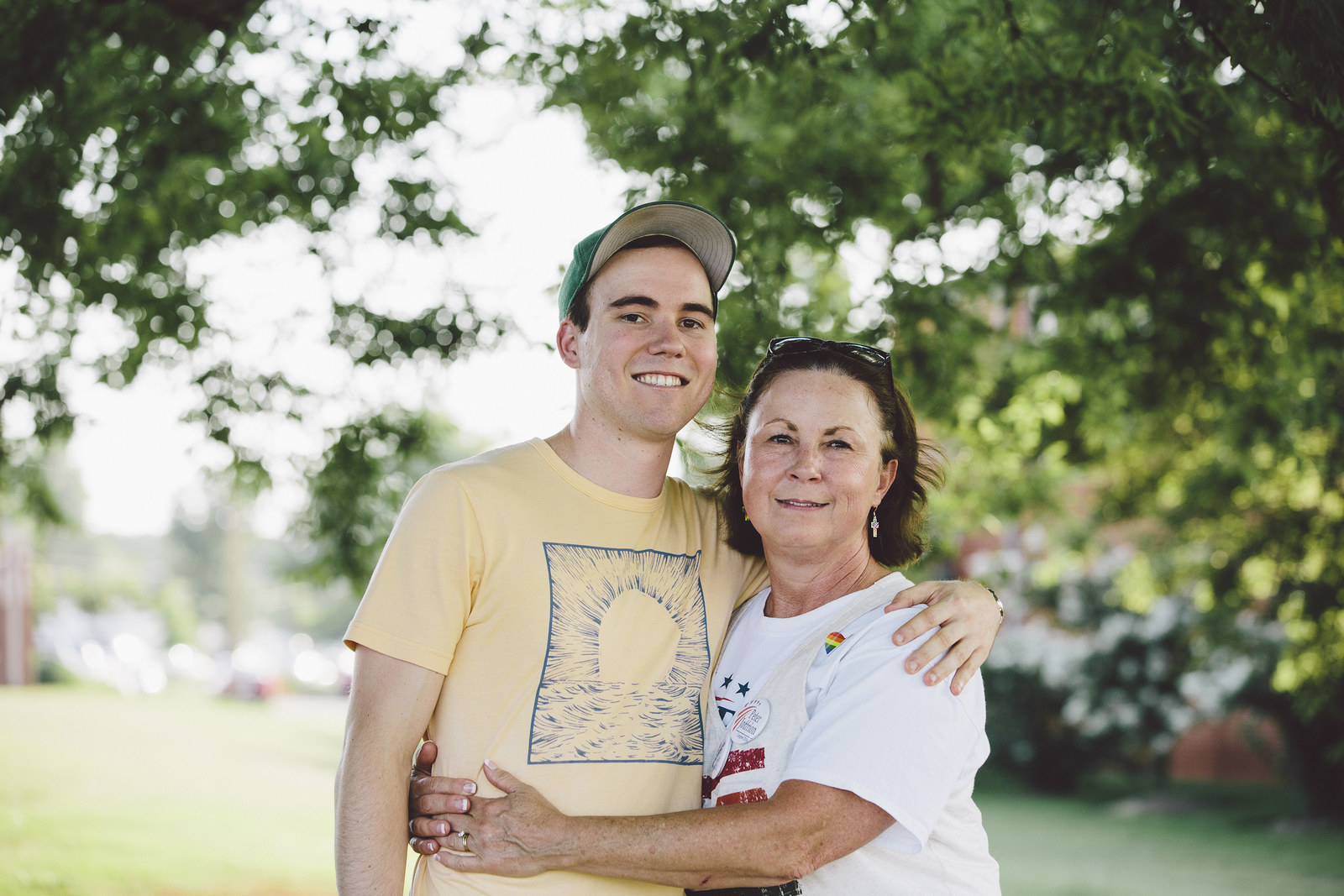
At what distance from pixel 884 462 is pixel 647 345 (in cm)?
71

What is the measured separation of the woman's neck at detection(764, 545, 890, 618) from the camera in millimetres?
2752

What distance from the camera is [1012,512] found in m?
7.13

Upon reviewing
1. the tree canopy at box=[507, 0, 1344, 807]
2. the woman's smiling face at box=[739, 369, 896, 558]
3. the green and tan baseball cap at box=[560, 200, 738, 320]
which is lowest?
the woman's smiling face at box=[739, 369, 896, 558]

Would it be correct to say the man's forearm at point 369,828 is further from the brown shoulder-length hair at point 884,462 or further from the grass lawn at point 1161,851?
the grass lawn at point 1161,851

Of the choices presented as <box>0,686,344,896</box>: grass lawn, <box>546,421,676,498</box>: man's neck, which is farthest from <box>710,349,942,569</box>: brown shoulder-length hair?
<box>0,686,344,896</box>: grass lawn

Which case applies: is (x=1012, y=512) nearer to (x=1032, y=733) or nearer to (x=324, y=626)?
(x=1032, y=733)

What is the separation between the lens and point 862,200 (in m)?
5.35

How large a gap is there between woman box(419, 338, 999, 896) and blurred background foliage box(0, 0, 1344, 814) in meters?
1.47

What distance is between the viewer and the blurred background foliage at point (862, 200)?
4.05 meters

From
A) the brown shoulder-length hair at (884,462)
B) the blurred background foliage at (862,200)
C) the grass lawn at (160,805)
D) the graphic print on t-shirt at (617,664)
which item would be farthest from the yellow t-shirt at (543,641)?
the grass lawn at (160,805)

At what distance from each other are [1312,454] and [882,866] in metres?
7.11

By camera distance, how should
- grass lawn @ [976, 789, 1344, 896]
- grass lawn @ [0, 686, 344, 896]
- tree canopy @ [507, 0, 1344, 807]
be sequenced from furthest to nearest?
grass lawn @ [976, 789, 1344, 896] < grass lawn @ [0, 686, 344, 896] < tree canopy @ [507, 0, 1344, 807]

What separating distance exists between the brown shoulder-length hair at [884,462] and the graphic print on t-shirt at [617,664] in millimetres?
369

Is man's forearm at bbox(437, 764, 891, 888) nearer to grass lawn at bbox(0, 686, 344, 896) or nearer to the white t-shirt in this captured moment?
the white t-shirt
